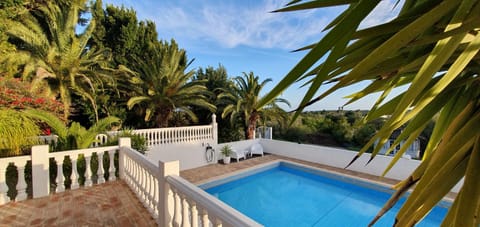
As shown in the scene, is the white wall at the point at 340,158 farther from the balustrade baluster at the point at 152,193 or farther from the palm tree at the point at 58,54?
the palm tree at the point at 58,54

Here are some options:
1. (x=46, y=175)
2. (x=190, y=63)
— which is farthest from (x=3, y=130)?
(x=190, y=63)

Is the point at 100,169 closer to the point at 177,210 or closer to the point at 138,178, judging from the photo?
the point at 138,178

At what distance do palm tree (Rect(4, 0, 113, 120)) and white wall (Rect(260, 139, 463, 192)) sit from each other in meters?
8.32

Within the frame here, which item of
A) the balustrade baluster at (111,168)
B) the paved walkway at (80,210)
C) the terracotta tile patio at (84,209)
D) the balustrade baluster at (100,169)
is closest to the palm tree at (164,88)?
the balustrade baluster at (111,168)

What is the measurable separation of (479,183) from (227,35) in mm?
10032

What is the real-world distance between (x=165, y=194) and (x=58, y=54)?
782cm

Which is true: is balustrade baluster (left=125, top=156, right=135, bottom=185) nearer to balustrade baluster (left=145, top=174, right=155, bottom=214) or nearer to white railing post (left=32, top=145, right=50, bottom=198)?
balustrade baluster (left=145, top=174, right=155, bottom=214)

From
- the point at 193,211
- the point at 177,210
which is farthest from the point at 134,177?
the point at 193,211

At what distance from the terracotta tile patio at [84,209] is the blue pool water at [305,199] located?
10.3 ft

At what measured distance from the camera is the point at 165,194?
106 inches

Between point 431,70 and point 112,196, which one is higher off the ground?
point 431,70

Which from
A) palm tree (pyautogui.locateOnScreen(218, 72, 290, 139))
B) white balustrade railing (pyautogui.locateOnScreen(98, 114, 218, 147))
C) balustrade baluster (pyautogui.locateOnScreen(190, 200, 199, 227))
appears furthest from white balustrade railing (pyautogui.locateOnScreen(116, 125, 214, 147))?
balustrade baluster (pyautogui.locateOnScreen(190, 200, 199, 227))

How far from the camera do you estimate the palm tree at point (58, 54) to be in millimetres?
6902

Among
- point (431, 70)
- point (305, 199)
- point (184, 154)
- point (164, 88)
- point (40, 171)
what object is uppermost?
point (164, 88)
